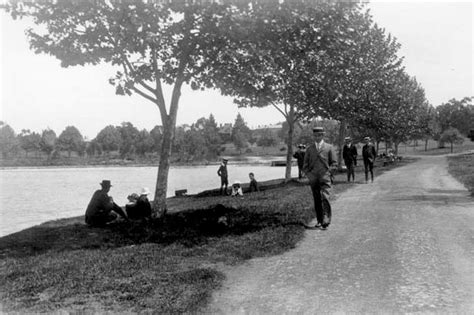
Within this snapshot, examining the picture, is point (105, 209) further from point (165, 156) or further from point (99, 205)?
point (165, 156)

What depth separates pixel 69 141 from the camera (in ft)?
398

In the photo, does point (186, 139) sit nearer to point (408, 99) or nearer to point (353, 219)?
point (408, 99)

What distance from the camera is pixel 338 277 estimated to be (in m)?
6.21

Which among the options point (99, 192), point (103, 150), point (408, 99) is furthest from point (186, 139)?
point (99, 192)

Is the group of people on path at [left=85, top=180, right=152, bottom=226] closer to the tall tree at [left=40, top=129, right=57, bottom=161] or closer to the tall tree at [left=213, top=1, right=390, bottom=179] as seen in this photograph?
the tall tree at [left=213, top=1, right=390, bottom=179]

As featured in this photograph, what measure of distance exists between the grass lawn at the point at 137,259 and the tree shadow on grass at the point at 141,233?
24mm

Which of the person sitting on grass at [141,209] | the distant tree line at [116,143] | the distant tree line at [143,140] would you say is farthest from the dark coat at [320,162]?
the distant tree line at [116,143]

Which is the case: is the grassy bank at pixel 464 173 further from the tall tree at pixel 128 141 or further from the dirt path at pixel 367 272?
the tall tree at pixel 128 141

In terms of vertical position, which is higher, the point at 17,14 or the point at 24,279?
the point at 17,14

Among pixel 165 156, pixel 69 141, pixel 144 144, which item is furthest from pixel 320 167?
pixel 69 141

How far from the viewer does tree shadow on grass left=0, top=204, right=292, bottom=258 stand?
971cm

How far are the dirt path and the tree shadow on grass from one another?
7.23ft

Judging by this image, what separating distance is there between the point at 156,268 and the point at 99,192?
6.00 metres

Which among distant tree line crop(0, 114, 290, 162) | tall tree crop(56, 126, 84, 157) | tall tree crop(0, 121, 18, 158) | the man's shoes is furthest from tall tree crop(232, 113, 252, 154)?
the man's shoes
